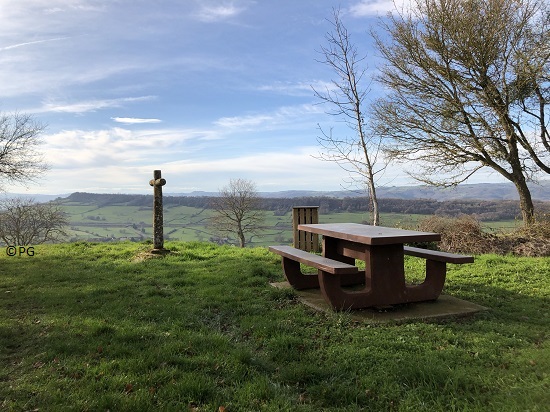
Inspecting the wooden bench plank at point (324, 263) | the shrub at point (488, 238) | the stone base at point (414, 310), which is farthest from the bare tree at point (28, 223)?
the stone base at point (414, 310)

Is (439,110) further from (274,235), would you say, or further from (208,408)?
(274,235)

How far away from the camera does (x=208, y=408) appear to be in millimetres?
2729

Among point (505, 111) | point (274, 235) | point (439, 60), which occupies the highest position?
point (439, 60)

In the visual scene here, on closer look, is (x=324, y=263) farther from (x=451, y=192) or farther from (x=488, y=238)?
(x=451, y=192)

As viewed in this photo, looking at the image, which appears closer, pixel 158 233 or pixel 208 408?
pixel 208 408

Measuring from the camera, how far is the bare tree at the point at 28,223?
24.6 metres

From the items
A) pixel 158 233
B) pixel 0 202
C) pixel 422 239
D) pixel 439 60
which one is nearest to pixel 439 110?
pixel 439 60

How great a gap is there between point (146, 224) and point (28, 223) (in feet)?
58.0

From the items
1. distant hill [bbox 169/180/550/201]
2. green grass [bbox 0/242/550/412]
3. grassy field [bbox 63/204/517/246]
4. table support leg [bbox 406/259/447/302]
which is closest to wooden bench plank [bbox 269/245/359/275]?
green grass [bbox 0/242/550/412]

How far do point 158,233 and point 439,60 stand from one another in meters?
10.2

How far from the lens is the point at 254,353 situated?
12.3 ft

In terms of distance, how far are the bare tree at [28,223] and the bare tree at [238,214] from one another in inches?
452

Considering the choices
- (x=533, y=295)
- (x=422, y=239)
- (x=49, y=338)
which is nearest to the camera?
(x=49, y=338)

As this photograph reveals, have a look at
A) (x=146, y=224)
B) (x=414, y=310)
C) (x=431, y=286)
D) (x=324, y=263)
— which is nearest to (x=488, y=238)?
(x=431, y=286)
